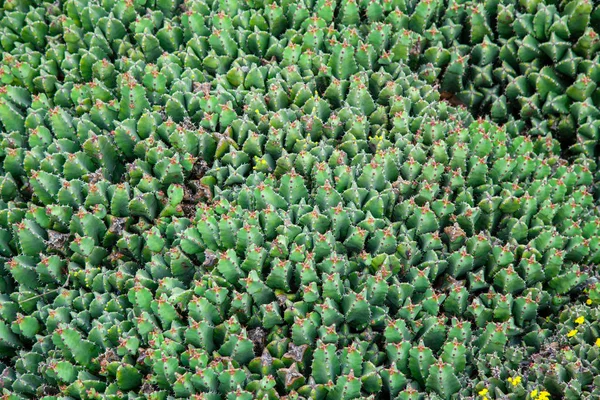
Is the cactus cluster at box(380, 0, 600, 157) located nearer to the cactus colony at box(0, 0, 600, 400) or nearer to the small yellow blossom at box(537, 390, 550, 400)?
the cactus colony at box(0, 0, 600, 400)

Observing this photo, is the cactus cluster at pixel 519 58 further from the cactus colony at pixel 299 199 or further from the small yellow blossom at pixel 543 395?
the small yellow blossom at pixel 543 395

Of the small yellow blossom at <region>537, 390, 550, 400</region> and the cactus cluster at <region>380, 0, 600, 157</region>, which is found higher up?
the cactus cluster at <region>380, 0, 600, 157</region>

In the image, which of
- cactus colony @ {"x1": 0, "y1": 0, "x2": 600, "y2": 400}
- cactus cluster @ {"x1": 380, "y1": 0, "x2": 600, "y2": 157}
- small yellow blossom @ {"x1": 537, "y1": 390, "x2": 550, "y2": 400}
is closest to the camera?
small yellow blossom @ {"x1": 537, "y1": 390, "x2": 550, "y2": 400}

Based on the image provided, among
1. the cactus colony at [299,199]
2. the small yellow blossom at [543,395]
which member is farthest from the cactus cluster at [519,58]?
the small yellow blossom at [543,395]

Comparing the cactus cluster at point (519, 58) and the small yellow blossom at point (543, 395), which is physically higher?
the cactus cluster at point (519, 58)

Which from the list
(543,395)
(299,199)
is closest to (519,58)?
(299,199)

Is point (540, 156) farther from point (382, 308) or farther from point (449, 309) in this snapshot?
point (382, 308)

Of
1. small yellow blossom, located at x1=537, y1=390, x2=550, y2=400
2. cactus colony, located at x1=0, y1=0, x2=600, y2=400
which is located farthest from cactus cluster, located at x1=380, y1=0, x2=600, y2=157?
small yellow blossom, located at x1=537, y1=390, x2=550, y2=400

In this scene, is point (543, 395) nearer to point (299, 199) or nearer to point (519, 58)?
point (299, 199)
